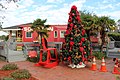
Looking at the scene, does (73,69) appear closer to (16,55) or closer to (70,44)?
(70,44)

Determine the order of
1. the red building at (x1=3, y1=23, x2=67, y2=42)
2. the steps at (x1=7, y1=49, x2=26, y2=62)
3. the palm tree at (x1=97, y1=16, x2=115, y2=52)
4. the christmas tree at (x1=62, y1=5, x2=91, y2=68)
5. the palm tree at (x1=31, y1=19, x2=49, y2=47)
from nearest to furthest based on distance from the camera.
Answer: the christmas tree at (x1=62, y1=5, x2=91, y2=68)
the steps at (x1=7, y1=49, x2=26, y2=62)
the palm tree at (x1=97, y1=16, x2=115, y2=52)
the palm tree at (x1=31, y1=19, x2=49, y2=47)
the red building at (x1=3, y1=23, x2=67, y2=42)

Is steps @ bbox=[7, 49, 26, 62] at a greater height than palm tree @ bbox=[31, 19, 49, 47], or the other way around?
palm tree @ bbox=[31, 19, 49, 47]

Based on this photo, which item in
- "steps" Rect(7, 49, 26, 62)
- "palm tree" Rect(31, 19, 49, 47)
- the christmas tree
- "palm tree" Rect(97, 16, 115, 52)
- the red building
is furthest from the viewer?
the red building

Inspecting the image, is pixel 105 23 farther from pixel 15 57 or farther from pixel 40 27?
pixel 15 57

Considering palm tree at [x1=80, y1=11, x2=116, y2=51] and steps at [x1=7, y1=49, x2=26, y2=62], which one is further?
palm tree at [x1=80, y1=11, x2=116, y2=51]

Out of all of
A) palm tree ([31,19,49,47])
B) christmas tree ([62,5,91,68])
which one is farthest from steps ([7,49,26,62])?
christmas tree ([62,5,91,68])

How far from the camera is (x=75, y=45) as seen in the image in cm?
1227

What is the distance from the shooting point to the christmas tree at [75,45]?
12148mm

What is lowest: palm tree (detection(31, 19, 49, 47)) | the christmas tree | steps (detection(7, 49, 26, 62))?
steps (detection(7, 49, 26, 62))

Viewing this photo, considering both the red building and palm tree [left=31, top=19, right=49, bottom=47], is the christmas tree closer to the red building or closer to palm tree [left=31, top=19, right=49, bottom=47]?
palm tree [left=31, top=19, right=49, bottom=47]

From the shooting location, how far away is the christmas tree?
12148 mm

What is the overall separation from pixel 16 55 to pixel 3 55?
4.04 ft

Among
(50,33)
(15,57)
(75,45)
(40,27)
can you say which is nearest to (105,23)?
(75,45)

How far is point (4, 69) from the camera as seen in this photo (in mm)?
11188
